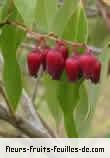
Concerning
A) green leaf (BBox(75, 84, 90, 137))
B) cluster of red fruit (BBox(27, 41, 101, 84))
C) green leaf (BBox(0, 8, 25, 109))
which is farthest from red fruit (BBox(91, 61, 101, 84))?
green leaf (BBox(0, 8, 25, 109))

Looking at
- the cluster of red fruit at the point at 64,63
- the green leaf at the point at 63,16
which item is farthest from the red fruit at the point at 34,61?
the green leaf at the point at 63,16

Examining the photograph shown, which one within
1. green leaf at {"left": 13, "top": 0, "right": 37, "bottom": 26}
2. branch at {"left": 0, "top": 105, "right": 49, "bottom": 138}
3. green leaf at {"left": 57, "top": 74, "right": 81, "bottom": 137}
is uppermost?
green leaf at {"left": 13, "top": 0, "right": 37, "bottom": 26}

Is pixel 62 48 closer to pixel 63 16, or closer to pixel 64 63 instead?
pixel 64 63

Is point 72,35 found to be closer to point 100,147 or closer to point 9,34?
point 9,34

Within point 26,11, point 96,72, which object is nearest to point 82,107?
point 96,72

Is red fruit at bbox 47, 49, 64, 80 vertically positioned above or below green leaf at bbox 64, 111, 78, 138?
above

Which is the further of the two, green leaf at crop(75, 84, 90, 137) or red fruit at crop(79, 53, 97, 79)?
green leaf at crop(75, 84, 90, 137)

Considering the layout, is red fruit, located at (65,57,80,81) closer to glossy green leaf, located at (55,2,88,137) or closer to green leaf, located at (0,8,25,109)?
glossy green leaf, located at (55,2,88,137)
